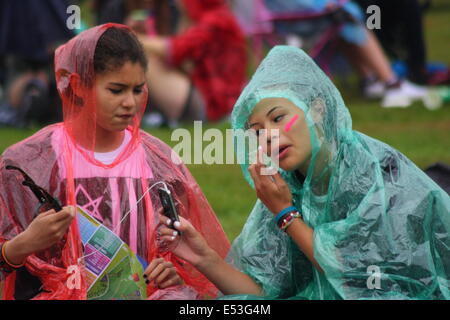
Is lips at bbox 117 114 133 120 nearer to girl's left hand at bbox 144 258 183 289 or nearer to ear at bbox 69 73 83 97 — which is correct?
ear at bbox 69 73 83 97

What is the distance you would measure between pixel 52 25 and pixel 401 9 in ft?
10.5

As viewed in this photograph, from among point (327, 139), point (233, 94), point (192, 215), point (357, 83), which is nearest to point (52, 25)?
→ point (233, 94)

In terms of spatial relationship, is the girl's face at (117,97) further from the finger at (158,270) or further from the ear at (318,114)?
the ear at (318,114)

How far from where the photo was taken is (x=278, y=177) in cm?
282

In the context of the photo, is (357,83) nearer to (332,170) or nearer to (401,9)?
(401,9)

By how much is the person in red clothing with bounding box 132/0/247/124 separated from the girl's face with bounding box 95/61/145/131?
3.69 m

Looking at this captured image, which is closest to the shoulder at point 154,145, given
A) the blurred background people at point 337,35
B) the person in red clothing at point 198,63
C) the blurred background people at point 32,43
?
the person in red clothing at point 198,63

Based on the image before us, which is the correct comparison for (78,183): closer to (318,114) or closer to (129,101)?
(129,101)

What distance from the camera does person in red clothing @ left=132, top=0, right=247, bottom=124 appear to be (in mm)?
6773

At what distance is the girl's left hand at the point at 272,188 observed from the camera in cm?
280

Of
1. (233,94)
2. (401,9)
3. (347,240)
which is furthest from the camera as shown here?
(401,9)

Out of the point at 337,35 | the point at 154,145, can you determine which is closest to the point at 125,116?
the point at 154,145

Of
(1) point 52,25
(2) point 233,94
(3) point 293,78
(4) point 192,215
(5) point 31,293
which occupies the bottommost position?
(5) point 31,293

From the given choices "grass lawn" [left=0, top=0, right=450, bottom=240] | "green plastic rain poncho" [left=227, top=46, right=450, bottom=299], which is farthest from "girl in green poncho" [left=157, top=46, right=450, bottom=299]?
"grass lawn" [left=0, top=0, right=450, bottom=240]
